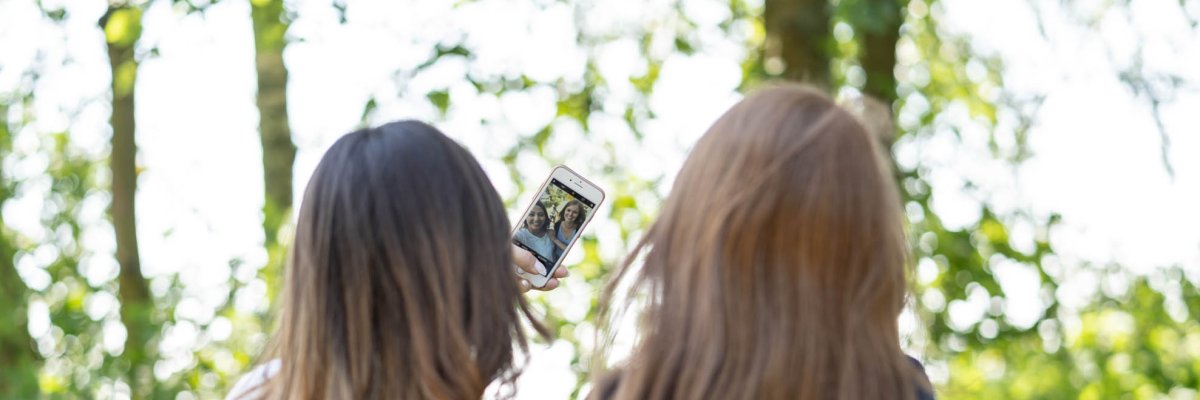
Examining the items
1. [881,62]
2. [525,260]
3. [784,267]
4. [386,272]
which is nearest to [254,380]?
[386,272]

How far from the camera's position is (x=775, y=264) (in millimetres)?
1803

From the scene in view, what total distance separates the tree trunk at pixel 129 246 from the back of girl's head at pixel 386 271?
3.89m

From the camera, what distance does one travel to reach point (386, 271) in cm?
211

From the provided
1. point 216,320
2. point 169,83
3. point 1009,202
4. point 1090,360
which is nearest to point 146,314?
point 216,320

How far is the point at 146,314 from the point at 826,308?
14.8 feet

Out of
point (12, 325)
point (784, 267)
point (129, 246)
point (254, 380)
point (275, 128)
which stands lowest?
point (12, 325)

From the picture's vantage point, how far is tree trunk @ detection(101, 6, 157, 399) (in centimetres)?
584

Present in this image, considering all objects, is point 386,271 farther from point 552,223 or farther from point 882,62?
point 882,62

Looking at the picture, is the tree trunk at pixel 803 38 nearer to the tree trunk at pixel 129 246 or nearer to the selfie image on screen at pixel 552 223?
the tree trunk at pixel 129 246

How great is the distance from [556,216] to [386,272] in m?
0.74

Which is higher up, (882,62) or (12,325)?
(882,62)

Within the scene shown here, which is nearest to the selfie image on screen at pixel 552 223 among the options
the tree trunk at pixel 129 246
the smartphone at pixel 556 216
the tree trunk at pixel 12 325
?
the smartphone at pixel 556 216

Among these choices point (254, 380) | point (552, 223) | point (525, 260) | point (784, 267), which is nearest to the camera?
point (784, 267)

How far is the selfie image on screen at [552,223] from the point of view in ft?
9.00
